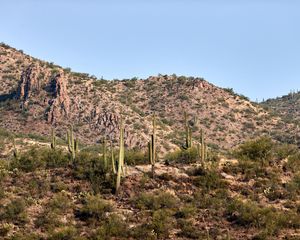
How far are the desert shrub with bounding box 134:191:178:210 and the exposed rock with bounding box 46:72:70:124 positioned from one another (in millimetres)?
45873

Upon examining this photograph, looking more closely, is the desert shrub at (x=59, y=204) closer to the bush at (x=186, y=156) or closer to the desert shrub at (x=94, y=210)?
the desert shrub at (x=94, y=210)

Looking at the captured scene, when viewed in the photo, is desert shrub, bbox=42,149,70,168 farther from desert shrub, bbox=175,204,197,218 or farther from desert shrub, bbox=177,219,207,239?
desert shrub, bbox=177,219,207,239

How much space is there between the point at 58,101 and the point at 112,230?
50.9 m

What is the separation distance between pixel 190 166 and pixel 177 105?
169 ft

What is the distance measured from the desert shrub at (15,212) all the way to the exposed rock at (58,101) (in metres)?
45.4

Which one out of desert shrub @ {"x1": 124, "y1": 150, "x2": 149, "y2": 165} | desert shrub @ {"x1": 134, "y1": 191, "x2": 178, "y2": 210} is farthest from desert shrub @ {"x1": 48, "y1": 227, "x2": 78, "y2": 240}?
desert shrub @ {"x1": 124, "y1": 150, "x2": 149, "y2": 165}

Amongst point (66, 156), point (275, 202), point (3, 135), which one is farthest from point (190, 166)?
point (3, 135)

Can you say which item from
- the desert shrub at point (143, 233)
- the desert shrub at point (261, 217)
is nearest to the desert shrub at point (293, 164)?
the desert shrub at point (261, 217)

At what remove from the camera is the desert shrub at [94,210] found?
83.4 ft

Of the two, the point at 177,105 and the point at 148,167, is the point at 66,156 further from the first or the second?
the point at 177,105

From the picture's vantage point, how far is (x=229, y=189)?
28703mm

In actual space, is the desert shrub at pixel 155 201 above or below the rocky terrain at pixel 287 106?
below

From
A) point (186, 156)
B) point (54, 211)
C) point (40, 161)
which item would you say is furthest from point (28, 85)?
point (54, 211)

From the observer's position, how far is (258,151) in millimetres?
33281
